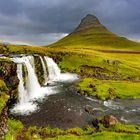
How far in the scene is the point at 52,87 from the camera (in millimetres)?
78562

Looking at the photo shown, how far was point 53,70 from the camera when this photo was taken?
96188 mm

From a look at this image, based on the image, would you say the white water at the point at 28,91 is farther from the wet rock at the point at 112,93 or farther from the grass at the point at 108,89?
the wet rock at the point at 112,93

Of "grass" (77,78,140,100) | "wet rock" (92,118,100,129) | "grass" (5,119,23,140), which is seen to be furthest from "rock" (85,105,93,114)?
"grass" (5,119,23,140)

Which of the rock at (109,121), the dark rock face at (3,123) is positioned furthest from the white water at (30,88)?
the rock at (109,121)

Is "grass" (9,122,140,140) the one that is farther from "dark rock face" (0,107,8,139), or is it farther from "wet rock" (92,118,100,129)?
"dark rock face" (0,107,8,139)

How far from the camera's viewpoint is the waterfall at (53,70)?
9287 centimetres

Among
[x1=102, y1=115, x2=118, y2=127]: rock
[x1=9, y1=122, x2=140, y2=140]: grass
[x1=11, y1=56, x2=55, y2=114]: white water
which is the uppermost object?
[x1=11, y1=56, x2=55, y2=114]: white water

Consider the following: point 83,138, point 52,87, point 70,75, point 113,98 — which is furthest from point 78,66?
point 83,138

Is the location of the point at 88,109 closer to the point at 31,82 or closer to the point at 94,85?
the point at 94,85

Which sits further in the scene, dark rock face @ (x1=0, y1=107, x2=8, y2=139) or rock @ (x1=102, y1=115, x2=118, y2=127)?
rock @ (x1=102, y1=115, x2=118, y2=127)

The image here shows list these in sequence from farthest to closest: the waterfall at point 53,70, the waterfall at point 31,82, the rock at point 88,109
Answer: the waterfall at point 53,70 → the waterfall at point 31,82 → the rock at point 88,109

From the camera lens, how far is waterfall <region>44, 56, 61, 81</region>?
9287cm

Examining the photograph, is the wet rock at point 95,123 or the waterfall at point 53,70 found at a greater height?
the waterfall at point 53,70

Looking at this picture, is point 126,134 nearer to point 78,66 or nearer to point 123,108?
point 123,108
